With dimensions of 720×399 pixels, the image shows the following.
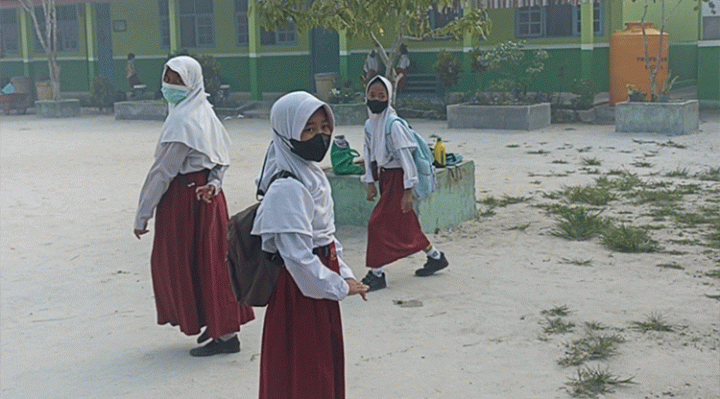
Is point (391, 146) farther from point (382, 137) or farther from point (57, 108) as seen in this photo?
point (57, 108)

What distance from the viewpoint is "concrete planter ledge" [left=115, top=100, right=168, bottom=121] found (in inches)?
871

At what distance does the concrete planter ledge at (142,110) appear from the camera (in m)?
22.1

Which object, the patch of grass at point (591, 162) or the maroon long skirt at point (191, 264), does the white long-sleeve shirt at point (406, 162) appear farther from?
the patch of grass at point (591, 162)

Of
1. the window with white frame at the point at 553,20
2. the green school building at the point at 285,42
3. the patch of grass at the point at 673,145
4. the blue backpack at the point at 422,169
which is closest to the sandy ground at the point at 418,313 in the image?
the blue backpack at the point at 422,169

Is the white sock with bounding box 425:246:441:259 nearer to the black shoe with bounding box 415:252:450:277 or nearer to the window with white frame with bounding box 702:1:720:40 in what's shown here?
the black shoe with bounding box 415:252:450:277

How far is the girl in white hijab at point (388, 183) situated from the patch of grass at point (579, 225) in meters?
1.70

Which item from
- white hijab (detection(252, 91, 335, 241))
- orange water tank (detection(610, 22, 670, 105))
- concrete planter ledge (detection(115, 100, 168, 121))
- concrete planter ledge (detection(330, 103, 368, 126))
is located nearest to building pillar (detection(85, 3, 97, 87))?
concrete planter ledge (detection(115, 100, 168, 121))

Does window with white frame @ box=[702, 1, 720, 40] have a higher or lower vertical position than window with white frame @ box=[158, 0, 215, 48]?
lower

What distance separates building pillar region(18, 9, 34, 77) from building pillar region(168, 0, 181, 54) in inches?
196

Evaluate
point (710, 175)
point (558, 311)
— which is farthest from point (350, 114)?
point (558, 311)

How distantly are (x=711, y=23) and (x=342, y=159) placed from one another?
12.4 meters

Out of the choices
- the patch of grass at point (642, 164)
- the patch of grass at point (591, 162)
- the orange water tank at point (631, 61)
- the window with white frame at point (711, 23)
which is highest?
the window with white frame at point (711, 23)

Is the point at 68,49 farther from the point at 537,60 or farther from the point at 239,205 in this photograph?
the point at 239,205

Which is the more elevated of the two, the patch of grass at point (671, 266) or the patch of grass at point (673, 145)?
the patch of grass at point (673, 145)
